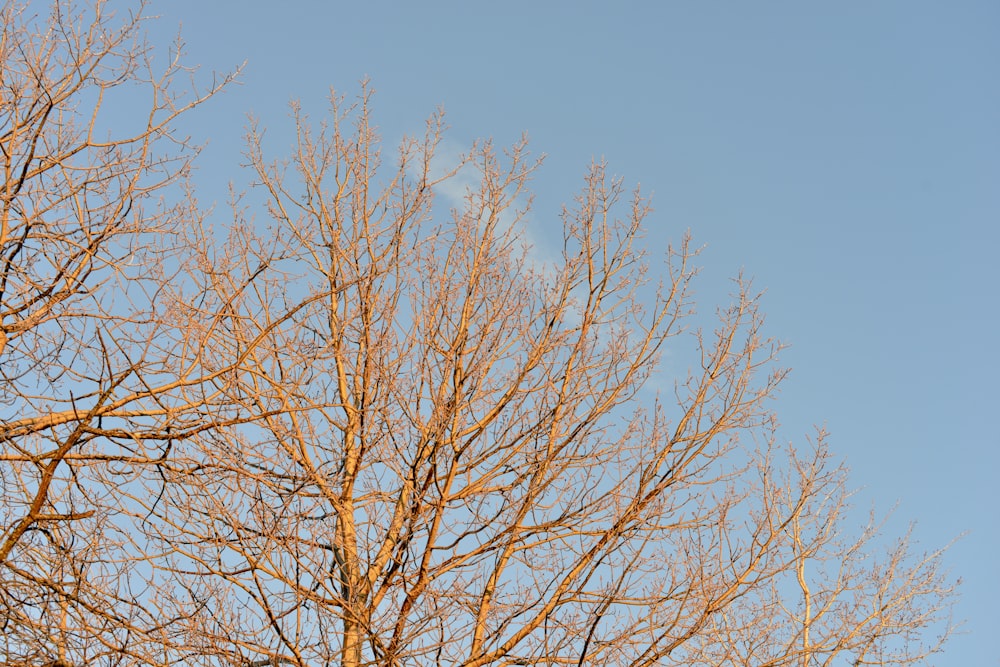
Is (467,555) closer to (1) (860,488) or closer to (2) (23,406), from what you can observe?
(2) (23,406)

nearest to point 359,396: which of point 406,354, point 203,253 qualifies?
point 406,354

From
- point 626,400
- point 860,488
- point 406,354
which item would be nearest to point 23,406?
point 406,354

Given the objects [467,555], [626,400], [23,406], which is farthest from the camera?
[626,400]

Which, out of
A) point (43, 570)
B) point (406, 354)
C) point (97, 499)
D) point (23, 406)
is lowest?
point (43, 570)

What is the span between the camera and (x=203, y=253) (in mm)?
5086

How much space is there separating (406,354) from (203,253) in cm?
135

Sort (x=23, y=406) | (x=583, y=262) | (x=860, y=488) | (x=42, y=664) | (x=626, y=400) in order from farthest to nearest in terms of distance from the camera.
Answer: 1. (x=860, y=488)
2. (x=583, y=262)
3. (x=626, y=400)
4. (x=23, y=406)
5. (x=42, y=664)

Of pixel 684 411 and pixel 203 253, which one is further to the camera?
pixel 684 411

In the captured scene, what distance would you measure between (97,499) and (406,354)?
6.10 ft

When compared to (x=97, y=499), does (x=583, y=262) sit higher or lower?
higher

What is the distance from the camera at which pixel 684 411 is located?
5609 mm

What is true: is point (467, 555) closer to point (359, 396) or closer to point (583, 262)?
point (359, 396)

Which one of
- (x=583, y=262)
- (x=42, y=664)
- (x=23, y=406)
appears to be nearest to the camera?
(x=42, y=664)

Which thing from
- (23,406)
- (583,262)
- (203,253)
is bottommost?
(23,406)
